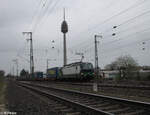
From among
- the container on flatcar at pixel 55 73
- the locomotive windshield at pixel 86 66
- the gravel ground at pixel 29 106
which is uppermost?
the locomotive windshield at pixel 86 66

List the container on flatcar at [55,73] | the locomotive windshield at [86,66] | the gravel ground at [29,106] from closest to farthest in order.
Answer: the gravel ground at [29,106] < the locomotive windshield at [86,66] < the container on flatcar at [55,73]

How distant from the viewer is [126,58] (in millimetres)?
80438

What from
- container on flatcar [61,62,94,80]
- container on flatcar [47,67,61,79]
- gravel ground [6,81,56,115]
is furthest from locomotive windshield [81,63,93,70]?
gravel ground [6,81,56,115]

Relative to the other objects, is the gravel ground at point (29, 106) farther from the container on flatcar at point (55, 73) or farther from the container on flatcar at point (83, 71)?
the container on flatcar at point (55, 73)

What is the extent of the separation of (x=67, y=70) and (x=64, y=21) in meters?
71.2

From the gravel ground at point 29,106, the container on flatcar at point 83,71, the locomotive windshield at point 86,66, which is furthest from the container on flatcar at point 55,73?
the gravel ground at point 29,106

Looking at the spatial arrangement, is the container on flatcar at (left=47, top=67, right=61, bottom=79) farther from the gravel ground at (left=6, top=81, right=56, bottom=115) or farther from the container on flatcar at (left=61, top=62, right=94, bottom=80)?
the gravel ground at (left=6, top=81, right=56, bottom=115)

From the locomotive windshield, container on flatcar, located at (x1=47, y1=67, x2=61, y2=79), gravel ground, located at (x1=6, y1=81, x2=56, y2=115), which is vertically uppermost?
the locomotive windshield

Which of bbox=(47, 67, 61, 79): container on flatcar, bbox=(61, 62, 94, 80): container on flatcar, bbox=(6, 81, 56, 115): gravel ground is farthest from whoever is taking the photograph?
bbox=(47, 67, 61, 79): container on flatcar

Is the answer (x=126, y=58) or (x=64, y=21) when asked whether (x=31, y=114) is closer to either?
(x=126, y=58)

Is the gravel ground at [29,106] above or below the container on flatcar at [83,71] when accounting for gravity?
below

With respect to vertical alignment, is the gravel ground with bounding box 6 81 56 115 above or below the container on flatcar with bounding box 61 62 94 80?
below

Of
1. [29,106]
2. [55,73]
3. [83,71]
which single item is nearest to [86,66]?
[83,71]

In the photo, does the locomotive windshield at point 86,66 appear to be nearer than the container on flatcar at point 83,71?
No
